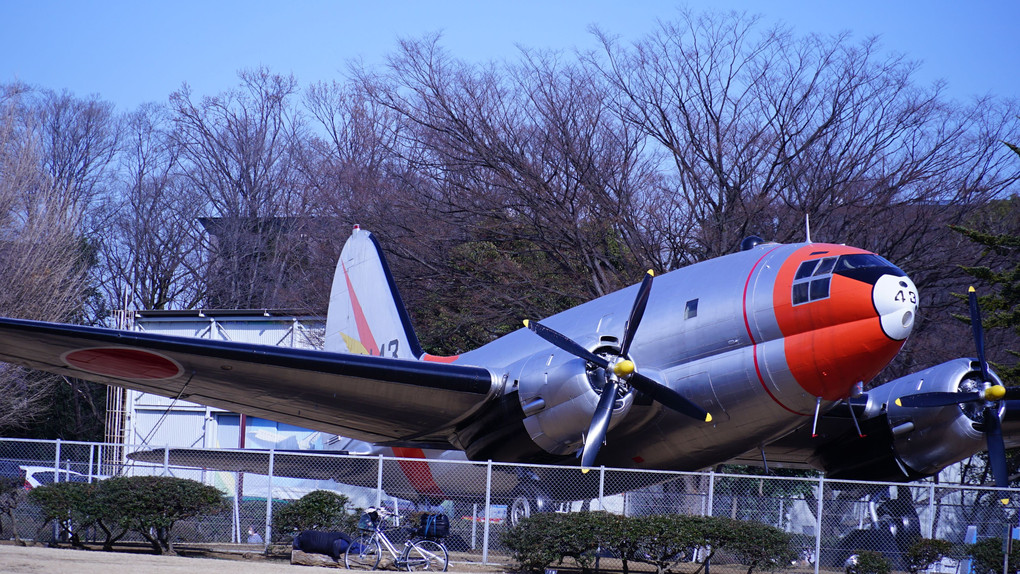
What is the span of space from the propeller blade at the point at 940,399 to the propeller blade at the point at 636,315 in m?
4.95

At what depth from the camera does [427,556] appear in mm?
13078

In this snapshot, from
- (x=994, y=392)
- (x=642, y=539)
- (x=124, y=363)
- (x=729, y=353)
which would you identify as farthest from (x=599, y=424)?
(x=124, y=363)

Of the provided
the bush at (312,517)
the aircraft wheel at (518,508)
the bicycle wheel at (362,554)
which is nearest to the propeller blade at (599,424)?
the aircraft wheel at (518,508)

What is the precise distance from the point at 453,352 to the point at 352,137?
59.0 ft

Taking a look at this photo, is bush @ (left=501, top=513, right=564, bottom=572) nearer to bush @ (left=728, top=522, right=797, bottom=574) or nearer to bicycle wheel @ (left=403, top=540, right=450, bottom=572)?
bicycle wheel @ (left=403, top=540, right=450, bottom=572)

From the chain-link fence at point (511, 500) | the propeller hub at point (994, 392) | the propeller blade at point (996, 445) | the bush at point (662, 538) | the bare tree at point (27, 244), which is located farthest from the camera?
the bare tree at point (27, 244)

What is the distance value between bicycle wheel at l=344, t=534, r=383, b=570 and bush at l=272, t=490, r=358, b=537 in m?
1.54

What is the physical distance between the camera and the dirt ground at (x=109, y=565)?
9.93m

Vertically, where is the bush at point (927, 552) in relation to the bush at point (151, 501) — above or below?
below

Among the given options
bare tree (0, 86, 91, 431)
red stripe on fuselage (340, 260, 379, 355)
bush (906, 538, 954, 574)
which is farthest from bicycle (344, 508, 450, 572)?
bare tree (0, 86, 91, 431)

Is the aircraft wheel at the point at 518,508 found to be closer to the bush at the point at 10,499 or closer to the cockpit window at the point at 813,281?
the cockpit window at the point at 813,281

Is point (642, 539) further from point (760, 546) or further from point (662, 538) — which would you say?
point (760, 546)

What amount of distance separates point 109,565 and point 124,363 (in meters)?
3.92

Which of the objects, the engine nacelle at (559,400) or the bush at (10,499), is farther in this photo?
the bush at (10,499)
